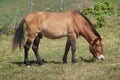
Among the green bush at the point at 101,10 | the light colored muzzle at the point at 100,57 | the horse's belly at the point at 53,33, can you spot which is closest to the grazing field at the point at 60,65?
the light colored muzzle at the point at 100,57

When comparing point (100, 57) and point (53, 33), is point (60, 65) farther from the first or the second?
point (100, 57)

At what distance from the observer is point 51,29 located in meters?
11.9

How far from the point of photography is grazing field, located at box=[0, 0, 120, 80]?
32.3 feet

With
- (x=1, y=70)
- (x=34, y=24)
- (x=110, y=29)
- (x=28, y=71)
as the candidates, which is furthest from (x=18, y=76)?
(x=110, y=29)

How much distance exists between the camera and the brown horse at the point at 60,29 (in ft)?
38.7

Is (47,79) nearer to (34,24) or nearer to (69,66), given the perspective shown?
(69,66)

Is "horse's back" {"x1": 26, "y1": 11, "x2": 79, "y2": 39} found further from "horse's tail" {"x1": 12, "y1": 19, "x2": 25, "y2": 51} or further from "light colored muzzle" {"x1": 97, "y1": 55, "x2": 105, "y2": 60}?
"light colored muzzle" {"x1": 97, "y1": 55, "x2": 105, "y2": 60}

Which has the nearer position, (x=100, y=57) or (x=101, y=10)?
(x=100, y=57)

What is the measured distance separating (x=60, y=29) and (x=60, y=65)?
114 centimetres

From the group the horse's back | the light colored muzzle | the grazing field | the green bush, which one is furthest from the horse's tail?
the green bush

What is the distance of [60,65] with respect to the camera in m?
11.3

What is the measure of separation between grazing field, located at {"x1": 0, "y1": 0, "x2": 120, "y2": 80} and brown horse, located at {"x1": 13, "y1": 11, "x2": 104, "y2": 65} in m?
0.47

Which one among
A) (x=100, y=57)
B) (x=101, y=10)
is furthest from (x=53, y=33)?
(x=101, y=10)

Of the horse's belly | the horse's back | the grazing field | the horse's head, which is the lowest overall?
the grazing field
